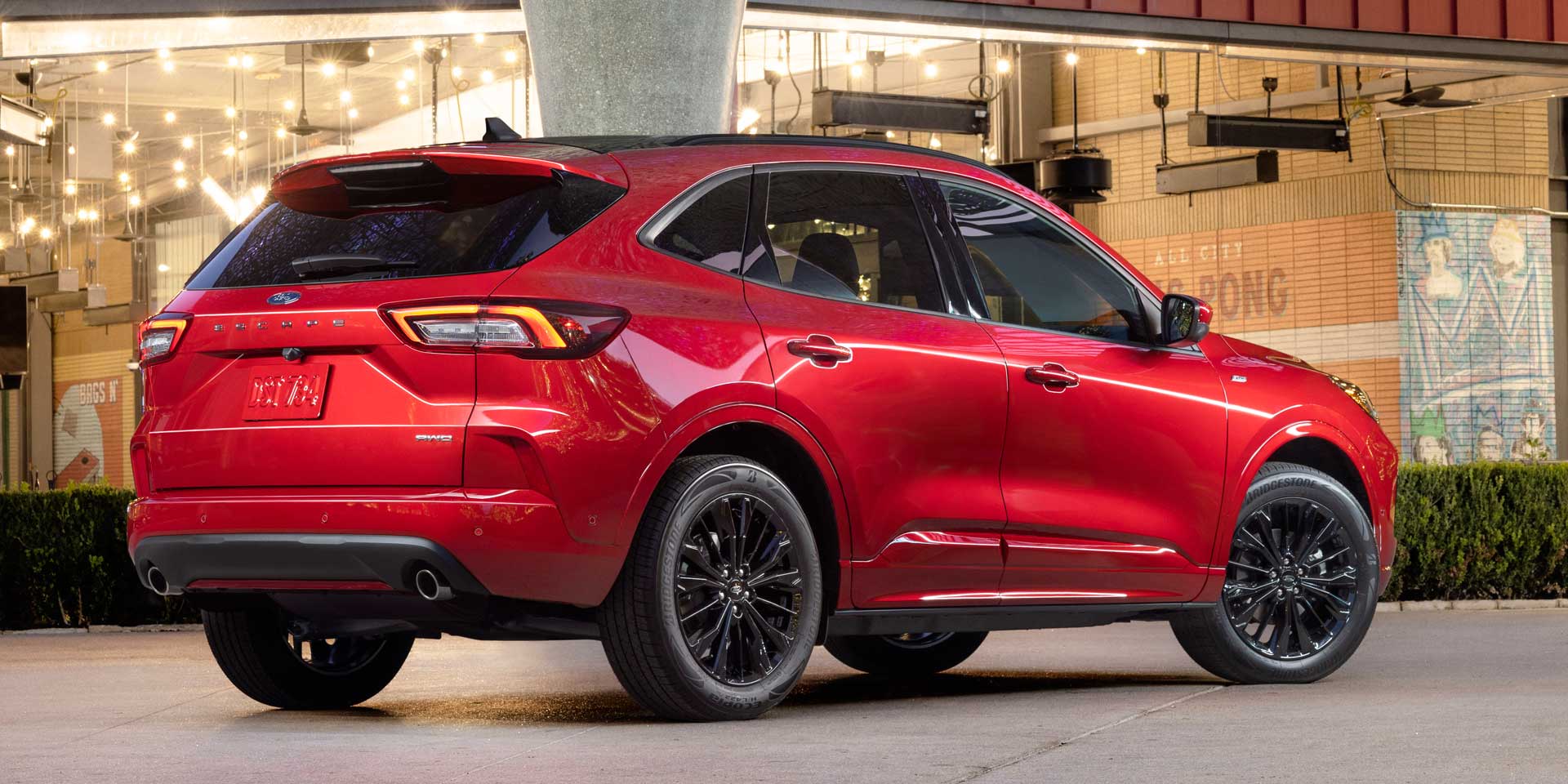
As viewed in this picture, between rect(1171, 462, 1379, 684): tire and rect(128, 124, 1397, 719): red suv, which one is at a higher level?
rect(128, 124, 1397, 719): red suv

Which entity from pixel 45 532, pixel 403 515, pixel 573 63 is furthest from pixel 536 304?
pixel 45 532

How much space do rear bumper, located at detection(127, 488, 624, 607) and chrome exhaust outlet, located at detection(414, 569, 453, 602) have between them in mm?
27

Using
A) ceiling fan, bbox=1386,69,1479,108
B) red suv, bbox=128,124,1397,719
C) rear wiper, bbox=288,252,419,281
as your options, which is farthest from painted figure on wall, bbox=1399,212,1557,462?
rear wiper, bbox=288,252,419,281

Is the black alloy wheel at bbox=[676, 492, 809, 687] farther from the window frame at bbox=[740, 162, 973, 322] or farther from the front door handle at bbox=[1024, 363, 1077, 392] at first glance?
A: the front door handle at bbox=[1024, 363, 1077, 392]

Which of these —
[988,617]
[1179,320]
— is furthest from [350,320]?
[1179,320]

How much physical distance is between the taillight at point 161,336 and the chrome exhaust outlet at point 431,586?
113 cm

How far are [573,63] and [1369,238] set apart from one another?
16496 millimetres

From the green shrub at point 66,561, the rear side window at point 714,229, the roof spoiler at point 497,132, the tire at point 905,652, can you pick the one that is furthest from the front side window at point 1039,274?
the green shrub at point 66,561

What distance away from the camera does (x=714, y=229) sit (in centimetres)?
655

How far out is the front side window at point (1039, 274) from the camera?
7.34 m

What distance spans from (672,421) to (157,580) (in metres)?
1.68

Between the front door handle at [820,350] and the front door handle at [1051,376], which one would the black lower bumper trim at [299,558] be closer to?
the front door handle at [820,350]

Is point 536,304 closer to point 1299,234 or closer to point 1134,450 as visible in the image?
point 1134,450

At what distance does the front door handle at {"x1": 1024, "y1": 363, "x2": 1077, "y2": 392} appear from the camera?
717 cm
